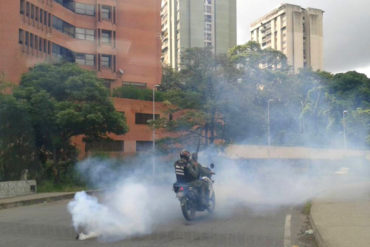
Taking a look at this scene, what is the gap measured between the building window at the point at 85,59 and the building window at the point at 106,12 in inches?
173

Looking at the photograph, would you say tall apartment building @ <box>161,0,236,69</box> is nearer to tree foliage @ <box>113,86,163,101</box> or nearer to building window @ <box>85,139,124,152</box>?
tree foliage @ <box>113,86,163,101</box>

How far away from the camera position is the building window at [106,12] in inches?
1769

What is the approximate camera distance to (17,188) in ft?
61.7

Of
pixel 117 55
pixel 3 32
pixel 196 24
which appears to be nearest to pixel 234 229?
pixel 3 32

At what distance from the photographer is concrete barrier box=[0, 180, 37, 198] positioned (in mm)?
18062

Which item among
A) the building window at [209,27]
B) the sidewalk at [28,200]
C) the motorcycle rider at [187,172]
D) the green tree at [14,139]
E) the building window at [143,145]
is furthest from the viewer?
the building window at [209,27]

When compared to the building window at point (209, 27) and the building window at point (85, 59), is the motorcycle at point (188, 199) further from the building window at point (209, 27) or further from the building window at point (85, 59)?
the building window at point (209, 27)

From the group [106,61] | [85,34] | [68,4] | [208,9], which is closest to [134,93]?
[106,61]

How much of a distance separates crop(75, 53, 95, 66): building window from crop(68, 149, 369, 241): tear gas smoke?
24049mm

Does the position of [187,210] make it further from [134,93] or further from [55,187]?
[134,93]

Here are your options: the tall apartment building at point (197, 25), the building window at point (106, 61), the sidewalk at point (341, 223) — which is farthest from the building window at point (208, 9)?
the sidewalk at point (341, 223)

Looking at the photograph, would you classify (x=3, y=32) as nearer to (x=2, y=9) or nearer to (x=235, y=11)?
(x=2, y=9)

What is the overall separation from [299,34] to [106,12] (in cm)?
5936

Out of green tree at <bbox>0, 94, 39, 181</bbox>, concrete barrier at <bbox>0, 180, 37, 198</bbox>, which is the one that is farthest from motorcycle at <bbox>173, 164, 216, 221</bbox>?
green tree at <bbox>0, 94, 39, 181</bbox>
